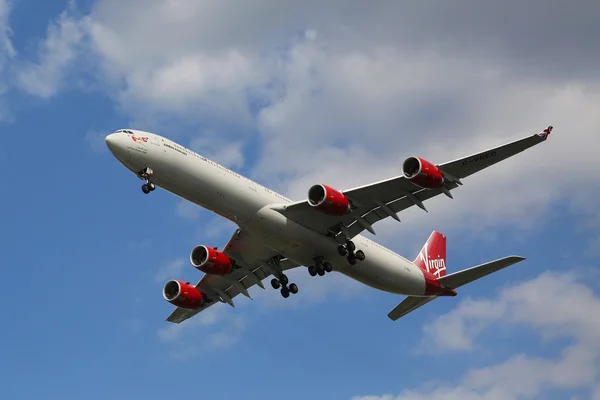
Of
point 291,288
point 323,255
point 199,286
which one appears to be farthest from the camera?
point 199,286

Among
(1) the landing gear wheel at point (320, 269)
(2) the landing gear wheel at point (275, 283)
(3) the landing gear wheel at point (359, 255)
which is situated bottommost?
(1) the landing gear wheel at point (320, 269)

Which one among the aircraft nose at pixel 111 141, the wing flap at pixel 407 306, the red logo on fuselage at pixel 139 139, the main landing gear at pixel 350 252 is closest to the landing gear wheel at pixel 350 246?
the main landing gear at pixel 350 252

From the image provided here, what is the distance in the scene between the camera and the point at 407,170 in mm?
43406

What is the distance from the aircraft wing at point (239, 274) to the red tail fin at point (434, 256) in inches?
377

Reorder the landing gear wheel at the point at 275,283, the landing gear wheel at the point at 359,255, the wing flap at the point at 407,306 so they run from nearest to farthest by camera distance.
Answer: the landing gear wheel at the point at 359,255 < the landing gear wheel at the point at 275,283 < the wing flap at the point at 407,306

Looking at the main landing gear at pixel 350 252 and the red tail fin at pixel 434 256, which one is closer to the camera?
the main landing gear at pixel 350 252

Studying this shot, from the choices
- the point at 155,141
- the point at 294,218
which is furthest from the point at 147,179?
the point at 294,218

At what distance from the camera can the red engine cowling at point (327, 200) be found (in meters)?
44.3

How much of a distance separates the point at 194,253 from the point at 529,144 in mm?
20460

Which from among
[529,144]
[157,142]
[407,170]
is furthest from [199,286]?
[529,144]

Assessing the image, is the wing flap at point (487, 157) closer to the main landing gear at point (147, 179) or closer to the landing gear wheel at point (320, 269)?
the landing gear wheel at point (320, 269)

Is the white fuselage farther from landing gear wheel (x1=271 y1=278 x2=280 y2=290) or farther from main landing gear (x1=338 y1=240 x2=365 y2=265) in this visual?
landing gear wheel (x1=271 y1=278 x2=280 y2=290)

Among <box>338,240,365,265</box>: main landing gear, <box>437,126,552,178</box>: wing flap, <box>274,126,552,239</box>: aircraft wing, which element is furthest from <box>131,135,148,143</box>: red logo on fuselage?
<box>437,126,552,178</box>: wing flap

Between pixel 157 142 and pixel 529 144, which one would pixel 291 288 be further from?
pixel 529 144
